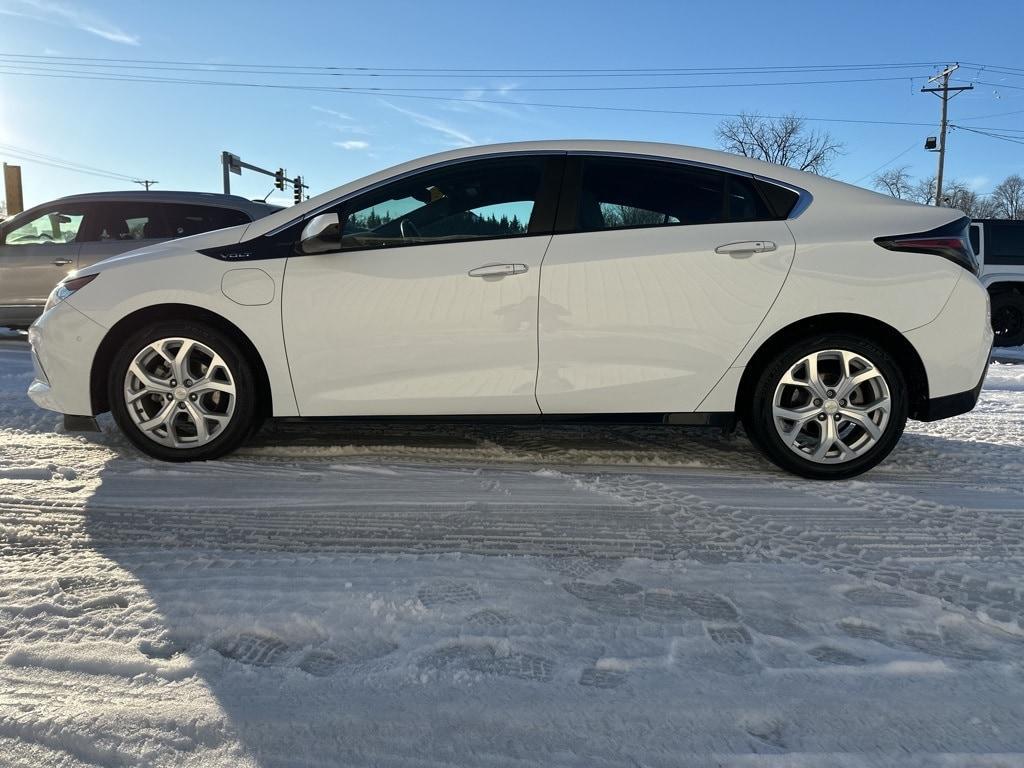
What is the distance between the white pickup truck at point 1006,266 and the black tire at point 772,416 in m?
9.69

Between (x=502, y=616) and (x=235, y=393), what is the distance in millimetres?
2033

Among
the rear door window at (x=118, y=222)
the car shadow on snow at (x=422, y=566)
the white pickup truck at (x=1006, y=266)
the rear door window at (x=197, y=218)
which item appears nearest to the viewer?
the car shadow on snow at (x=422, y=566)

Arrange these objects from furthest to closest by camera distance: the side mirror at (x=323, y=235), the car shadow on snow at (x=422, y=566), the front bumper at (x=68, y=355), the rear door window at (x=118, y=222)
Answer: the rear door window at (x=118, y=222) < the front bumper at (x=68, y=355) < the side mirror at (x=323, y=235) < the car shadow on snow at (x=422, y=566)

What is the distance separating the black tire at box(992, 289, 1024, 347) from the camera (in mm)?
11266

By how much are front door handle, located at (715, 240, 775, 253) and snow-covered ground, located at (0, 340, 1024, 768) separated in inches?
43.9

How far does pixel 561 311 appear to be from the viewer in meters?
3.21

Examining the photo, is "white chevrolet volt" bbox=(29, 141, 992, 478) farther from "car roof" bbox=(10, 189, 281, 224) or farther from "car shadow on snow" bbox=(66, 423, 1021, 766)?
"car roof" bbox=(10, 189, 281, 224)

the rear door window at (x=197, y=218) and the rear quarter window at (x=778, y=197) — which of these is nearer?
the rear quarter window at (x=778, y=197)

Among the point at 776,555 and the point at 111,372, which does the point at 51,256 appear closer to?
the point at 111,372

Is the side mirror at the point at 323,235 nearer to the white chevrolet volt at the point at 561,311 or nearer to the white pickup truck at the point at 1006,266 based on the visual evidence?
the white chevrolet volt at the point at 561,311

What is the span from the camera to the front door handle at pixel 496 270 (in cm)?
323

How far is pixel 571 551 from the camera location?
7.89 ft

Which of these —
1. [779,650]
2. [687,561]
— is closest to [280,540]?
[687,561]

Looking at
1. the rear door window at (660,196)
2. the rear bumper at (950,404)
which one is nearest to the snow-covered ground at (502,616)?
the rear bumper at (950,404)
